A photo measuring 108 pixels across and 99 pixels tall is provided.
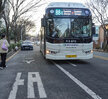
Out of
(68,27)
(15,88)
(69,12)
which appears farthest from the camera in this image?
(69,12)

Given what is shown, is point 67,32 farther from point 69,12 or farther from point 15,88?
point 15,88

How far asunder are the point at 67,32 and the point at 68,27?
30 cm

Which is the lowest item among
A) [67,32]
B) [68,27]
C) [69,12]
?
[67,32]

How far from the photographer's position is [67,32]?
10273 mm

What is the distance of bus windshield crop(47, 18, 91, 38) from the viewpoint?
401 inches

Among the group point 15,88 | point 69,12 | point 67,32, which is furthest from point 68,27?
point 15,88

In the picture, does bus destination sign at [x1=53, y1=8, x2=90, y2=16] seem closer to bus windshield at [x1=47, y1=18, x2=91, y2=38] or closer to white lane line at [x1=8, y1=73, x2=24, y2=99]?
bus windshield at [x1=47, y1=18, x2=91, y2=38]

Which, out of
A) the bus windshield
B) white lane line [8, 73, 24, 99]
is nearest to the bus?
the bus windshield

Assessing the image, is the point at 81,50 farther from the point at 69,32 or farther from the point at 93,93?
the point at 93,93

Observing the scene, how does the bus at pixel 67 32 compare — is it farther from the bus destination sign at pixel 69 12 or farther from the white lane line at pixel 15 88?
the white lane line at pixel 15 88

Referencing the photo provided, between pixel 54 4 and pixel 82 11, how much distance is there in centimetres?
180

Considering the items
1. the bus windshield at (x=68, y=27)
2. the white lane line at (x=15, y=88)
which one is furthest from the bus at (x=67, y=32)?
the white lane line at (x=15, y=88)

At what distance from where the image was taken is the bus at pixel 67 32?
402 inches

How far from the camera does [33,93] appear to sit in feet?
16.2
